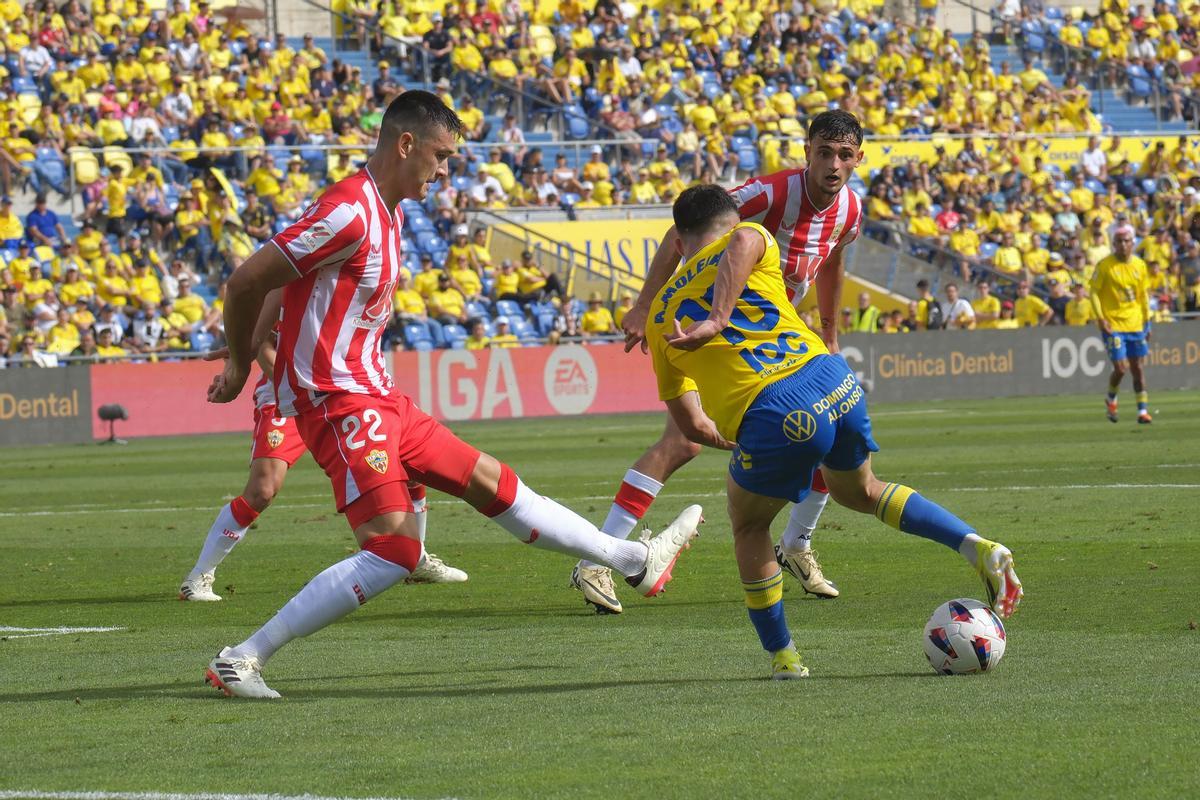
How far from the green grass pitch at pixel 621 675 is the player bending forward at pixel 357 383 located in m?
0.38

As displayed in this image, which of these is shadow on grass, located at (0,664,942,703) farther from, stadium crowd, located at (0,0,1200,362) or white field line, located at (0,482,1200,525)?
stadium crowd, located at (0,0,1200,362)

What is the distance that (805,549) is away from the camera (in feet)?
30.1

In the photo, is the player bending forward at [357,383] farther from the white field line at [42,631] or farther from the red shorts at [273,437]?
the red shorts at [273,437]

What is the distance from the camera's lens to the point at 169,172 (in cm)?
3083

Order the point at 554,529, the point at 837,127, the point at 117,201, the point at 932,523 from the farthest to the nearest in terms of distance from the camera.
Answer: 1. the point at 117,201
2. the point at 837,127
3. the point at 554,529
4. the point at 932,523

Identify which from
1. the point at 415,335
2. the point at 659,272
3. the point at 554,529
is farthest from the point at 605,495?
the point at 415,335

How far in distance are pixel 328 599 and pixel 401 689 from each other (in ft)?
1.45

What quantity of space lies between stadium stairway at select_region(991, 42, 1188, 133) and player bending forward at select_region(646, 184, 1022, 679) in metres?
37.6

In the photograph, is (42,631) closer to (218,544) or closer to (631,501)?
(218,544)

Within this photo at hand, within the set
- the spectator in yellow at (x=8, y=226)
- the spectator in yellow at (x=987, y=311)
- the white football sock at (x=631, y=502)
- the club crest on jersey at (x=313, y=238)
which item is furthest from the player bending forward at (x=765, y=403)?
the spectator in yellow at (x=987, y=311)

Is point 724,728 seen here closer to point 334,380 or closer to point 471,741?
point 471,741

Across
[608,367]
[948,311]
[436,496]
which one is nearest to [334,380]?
[436,496]

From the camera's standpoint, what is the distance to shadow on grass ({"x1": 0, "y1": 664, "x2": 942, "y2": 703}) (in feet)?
21.6

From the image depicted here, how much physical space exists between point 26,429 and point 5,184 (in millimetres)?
4932
